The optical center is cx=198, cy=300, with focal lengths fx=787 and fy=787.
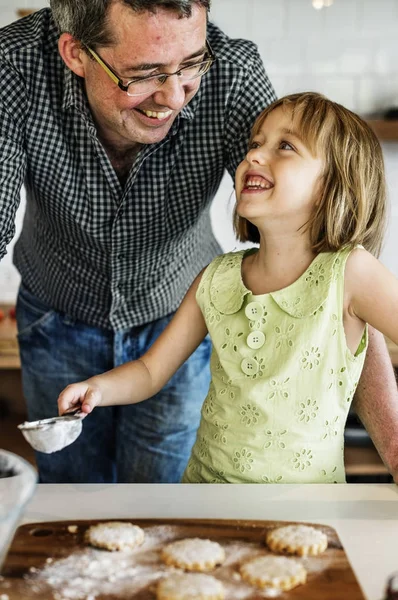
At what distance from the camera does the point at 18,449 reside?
2936 millimetres

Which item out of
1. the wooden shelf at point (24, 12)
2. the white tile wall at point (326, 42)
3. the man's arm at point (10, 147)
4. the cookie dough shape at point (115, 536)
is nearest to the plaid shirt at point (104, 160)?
the man's arm at point (10, 147)

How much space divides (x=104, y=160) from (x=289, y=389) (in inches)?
23.7

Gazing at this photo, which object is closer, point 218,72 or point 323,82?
point 218,72

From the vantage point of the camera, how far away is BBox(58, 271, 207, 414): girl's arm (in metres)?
1.38

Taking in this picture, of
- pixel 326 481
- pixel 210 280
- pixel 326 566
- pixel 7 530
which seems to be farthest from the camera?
pixel 210 280

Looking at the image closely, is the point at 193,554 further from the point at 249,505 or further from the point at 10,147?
the point at 10,147

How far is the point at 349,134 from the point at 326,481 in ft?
1.97

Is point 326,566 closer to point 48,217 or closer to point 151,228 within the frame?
point 151,228

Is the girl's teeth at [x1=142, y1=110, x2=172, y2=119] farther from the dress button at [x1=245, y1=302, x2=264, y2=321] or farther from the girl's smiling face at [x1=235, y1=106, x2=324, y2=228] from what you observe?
the dress button at [x1=245, y1=302, x2=264, y2=321]

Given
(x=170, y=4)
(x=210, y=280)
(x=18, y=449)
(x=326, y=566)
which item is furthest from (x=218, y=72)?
(x=18, y=449)

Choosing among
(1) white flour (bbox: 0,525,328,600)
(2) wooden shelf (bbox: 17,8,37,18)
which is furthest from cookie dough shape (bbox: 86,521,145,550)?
(2) wooden shelf (bbox: 17,8,37,18)

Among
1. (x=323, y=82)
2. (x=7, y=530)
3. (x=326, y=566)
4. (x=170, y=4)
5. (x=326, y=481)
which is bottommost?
(x=326, y=481)

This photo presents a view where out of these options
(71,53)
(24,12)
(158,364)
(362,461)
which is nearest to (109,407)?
(158,364)

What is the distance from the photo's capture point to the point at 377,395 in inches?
55.7
